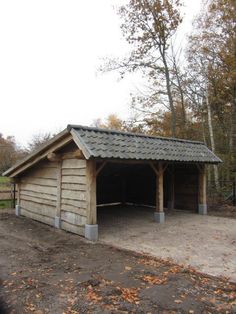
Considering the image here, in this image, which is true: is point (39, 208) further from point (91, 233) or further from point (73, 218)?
point (91, 233)

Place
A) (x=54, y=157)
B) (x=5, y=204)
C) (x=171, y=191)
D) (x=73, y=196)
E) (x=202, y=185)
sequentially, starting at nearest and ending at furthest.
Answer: (x=73, y=196) < (x=54, y=157) < (x=202, y=185) < (x=171, y=191) < (x=5, y=204)

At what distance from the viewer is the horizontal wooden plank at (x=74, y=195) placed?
7.93 metres

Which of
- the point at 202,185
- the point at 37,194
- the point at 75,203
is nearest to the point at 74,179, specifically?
the point at 75,203

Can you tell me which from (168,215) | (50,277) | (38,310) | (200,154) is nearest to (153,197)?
(168,215)

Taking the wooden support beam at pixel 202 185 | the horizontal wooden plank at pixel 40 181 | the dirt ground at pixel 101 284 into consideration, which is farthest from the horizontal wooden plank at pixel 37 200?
the wooden support beam at pixel 202 185

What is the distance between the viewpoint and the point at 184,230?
867 cm

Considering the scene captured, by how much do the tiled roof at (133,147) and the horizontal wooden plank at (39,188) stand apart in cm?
255

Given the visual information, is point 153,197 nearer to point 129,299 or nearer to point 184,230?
point 184,230

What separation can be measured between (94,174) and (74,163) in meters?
1.01

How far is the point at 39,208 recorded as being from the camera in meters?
10.3

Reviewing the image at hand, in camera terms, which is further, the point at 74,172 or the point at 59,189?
the point at 59,189

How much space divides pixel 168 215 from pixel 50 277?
7.03m

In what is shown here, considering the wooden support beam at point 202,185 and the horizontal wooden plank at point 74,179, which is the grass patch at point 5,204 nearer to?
the horizontal wooden plank at point 74,179

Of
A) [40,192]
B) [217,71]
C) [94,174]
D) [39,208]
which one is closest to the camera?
[94,174]
